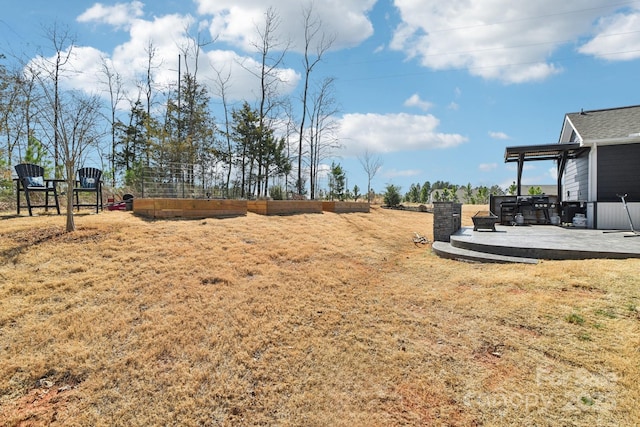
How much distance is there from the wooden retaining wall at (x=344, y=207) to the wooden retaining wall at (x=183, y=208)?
461 centimetres

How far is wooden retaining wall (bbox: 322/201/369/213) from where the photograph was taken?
12039 millimetres

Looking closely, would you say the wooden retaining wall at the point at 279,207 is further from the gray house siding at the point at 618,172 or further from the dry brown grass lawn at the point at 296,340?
the gray house siding at the point at 618,172

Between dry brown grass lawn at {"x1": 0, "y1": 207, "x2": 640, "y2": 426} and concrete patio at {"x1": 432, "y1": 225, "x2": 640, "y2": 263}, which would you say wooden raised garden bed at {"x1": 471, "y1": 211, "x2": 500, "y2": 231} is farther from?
dry brown grass lawn at {"x1": 0, "y1": 207, "x2": 640, "y2": 426}

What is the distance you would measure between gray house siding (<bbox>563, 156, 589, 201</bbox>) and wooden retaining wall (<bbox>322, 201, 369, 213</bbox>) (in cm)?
754

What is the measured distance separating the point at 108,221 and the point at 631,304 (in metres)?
Answer: 7.84

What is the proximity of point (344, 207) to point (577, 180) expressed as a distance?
325 inches

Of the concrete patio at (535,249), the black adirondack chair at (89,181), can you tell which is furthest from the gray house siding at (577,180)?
the black adirondack chair at (89,181)

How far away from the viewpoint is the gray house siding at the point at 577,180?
10078 mm

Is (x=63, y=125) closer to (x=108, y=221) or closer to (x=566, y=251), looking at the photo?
(x=108, y=221)

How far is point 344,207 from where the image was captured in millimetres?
12648

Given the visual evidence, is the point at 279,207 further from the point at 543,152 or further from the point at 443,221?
the point at 543,152

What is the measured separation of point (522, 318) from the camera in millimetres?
3324

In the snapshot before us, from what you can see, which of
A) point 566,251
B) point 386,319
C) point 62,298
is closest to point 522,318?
point 386,319

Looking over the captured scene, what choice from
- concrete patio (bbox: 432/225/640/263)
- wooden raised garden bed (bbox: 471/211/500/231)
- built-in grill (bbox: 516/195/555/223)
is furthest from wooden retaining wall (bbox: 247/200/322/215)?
built-in grill (bbox: 516/195/555/223)
